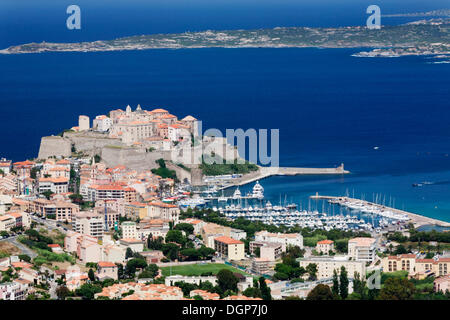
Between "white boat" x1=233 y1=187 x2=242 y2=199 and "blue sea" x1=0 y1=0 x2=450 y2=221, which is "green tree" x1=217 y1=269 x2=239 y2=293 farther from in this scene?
"white boat" x1=233 y1=187 x2=242 y2=199

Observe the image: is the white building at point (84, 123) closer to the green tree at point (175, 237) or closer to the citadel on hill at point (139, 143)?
the citadel on hill at point (139, 143)

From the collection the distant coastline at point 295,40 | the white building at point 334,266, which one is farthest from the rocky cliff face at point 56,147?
the distant coastline at point 295,40

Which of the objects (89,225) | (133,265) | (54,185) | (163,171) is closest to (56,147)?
(163,171)

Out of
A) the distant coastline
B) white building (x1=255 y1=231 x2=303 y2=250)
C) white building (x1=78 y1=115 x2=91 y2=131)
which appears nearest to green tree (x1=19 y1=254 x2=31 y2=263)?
white building (x1=255 y1=231 x2=303 y2=250)

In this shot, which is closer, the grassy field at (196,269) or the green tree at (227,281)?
the green tree at (227,281)

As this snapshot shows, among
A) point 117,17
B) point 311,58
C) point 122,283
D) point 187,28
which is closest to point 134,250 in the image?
point 122,283

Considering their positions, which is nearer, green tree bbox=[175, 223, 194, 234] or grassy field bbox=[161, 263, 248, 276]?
grassy field bbox=[161, 263, 248, 276]

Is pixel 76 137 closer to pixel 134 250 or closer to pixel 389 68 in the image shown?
pixel 134 250
